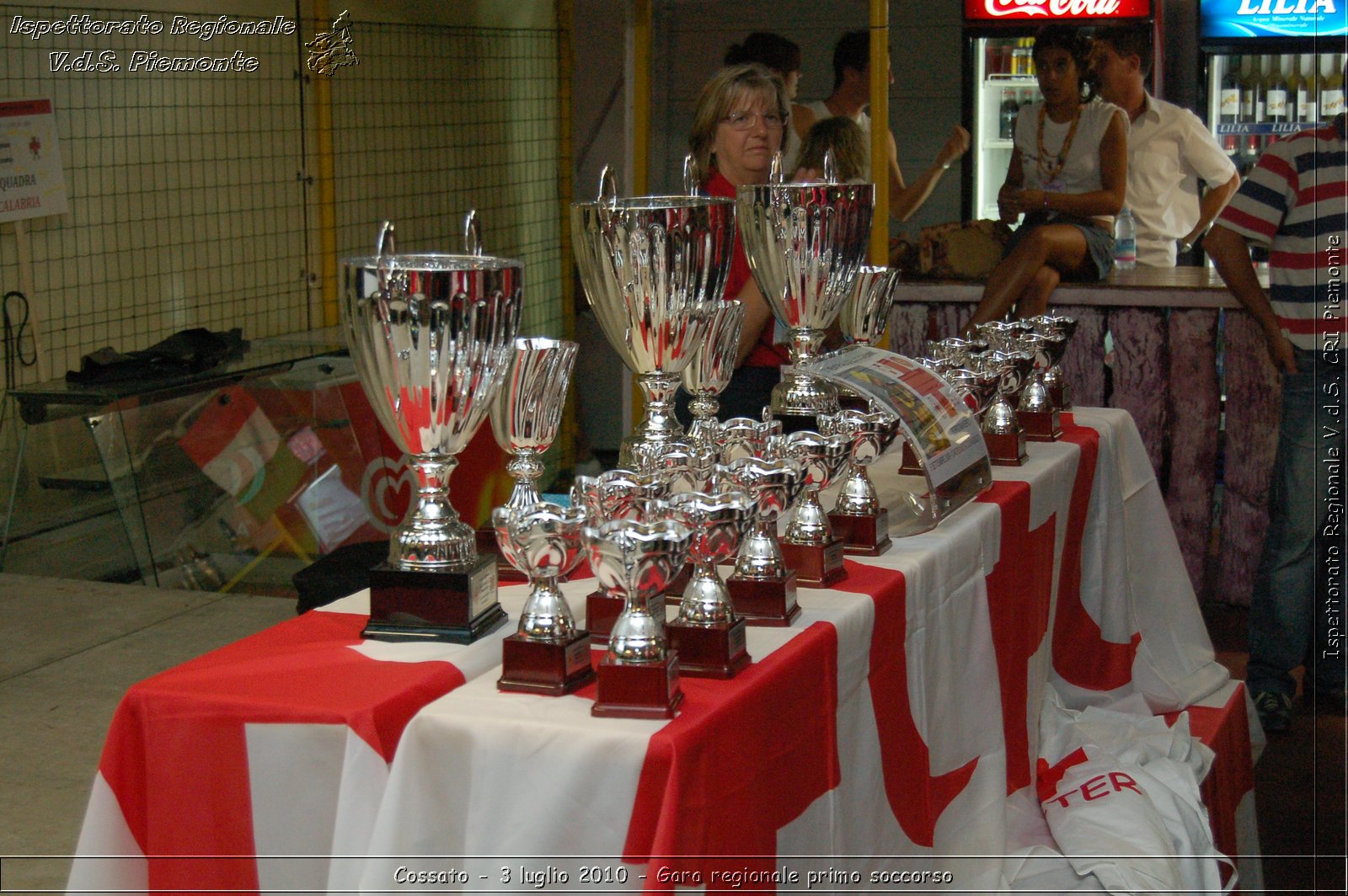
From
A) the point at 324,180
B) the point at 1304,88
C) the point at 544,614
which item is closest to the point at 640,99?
the point at 324,180

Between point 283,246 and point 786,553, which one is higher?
point 283,246

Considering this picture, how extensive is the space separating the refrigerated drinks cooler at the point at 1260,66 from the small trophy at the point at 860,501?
497cm

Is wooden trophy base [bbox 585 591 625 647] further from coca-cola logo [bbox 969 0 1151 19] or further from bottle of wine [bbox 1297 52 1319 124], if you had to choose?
bottle of wine [bbox 1297 52 1319 124]

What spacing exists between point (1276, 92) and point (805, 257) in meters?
4.76

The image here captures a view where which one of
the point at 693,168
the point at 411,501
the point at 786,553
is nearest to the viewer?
the point at 786,553

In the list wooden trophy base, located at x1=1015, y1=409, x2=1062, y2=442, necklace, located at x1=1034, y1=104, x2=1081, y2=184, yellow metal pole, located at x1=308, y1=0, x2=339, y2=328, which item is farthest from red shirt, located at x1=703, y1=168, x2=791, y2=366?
yellow metal pole, located at x1=308, y1=0, x2=339, y2=328

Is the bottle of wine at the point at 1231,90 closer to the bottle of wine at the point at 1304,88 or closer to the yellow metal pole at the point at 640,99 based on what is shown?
the bottle of wine at the point at 1304,88

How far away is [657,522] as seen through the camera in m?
1.13

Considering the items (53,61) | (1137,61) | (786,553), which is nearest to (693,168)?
(786,553)

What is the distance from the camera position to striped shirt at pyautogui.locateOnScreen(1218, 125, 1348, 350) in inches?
127

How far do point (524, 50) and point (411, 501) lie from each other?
3.09m

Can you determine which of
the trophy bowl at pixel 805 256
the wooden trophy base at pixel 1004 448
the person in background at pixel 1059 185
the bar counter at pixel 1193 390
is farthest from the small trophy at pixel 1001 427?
the bar counter at pixel 1193 390

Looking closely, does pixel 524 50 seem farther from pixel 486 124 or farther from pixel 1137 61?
pixel 1137 61

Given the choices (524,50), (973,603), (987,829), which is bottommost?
(987,829)
